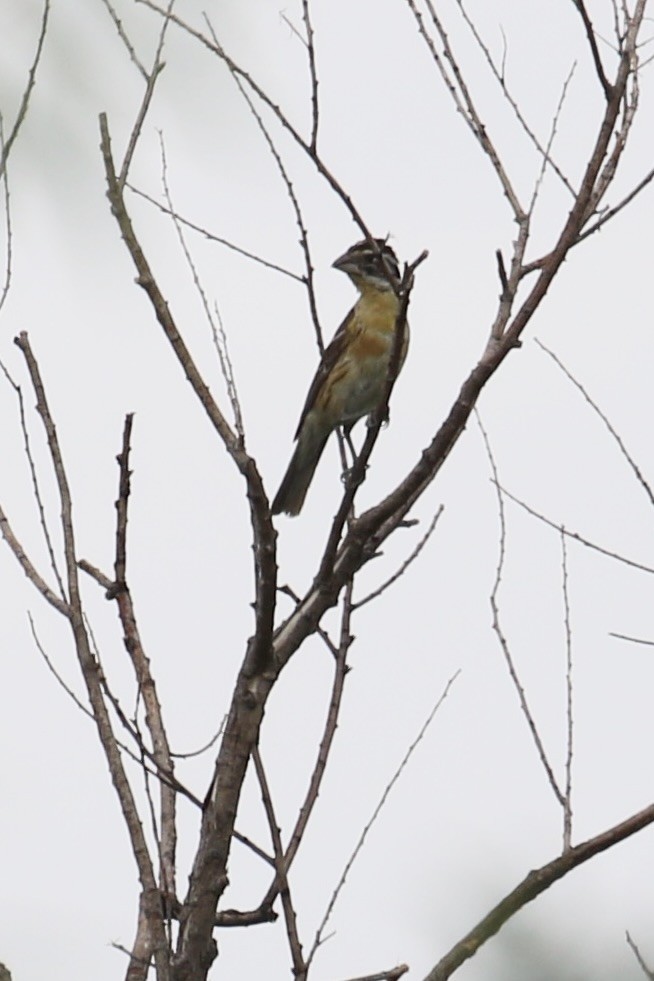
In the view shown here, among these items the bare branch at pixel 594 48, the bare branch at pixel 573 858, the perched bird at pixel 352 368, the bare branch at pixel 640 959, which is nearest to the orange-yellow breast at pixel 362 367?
the perched bird at pixel 352 368

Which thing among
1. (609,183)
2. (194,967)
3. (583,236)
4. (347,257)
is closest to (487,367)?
(583,236)

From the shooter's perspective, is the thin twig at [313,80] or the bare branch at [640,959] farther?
the thin twig at [313,80]

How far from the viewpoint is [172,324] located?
10.3 ft

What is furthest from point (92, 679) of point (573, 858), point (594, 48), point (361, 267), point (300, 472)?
point (361, 267)

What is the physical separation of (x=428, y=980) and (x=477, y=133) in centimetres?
241

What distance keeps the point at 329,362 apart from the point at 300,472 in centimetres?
58

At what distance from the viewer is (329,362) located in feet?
22.7

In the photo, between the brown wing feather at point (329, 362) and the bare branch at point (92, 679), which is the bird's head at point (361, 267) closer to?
the brown wing feather at point (329, 362)

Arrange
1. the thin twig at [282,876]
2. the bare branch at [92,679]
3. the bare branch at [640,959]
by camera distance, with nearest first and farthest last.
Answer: the bare branch at [640,959], the bare branch at [92,679], the thin twig at [282,876]

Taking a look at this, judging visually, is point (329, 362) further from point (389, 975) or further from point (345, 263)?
point (389, 975)

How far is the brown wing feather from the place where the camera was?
6.88 metres

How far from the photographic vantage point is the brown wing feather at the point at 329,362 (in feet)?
22.6

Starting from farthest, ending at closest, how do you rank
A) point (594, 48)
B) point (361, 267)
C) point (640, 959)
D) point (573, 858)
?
point (361, 267) → point (594, 48) → point (573, 858) → point (640, 959)

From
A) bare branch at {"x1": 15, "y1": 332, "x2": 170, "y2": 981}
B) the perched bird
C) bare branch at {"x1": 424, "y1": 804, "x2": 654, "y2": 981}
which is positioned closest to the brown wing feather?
the perched bird
